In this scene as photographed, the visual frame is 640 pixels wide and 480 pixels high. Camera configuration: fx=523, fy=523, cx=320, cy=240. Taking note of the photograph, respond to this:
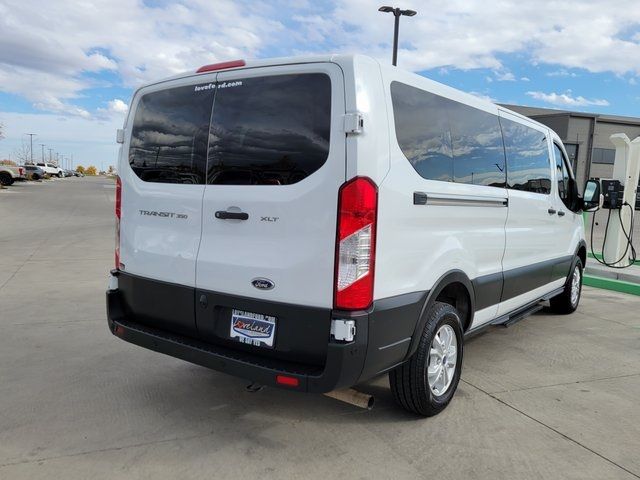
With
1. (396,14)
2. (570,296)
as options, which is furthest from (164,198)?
(396,14)

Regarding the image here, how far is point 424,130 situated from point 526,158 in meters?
1.95

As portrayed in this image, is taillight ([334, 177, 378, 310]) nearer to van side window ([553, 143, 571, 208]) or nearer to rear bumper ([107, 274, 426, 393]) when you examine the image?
rear bumper ([107, 274, 426, 393])

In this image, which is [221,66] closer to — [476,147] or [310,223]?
[310,223]

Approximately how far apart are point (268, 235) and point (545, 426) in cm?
222

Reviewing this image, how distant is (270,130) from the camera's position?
9.84ft

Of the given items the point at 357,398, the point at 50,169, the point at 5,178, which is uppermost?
the point at 50,169

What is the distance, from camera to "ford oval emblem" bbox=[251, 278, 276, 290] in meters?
2.93

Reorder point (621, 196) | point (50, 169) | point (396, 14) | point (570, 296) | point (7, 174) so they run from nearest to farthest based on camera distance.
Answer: point (570, 296) → point (621, 196) → point (396, 14) → point (7, 174) → point (50, 169)

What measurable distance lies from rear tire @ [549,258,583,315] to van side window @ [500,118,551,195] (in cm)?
169

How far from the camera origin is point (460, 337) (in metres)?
3.71

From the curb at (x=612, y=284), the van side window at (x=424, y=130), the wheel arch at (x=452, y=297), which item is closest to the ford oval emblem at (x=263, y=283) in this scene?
the wheel arch at (x=452, y=297)

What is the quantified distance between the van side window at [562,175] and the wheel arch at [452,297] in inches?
96.5

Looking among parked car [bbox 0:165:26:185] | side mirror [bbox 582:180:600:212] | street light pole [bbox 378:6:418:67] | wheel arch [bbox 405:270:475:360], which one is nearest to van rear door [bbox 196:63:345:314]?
wheel arch [bbox 405:270:475:360]

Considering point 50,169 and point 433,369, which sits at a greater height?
point 50,169
